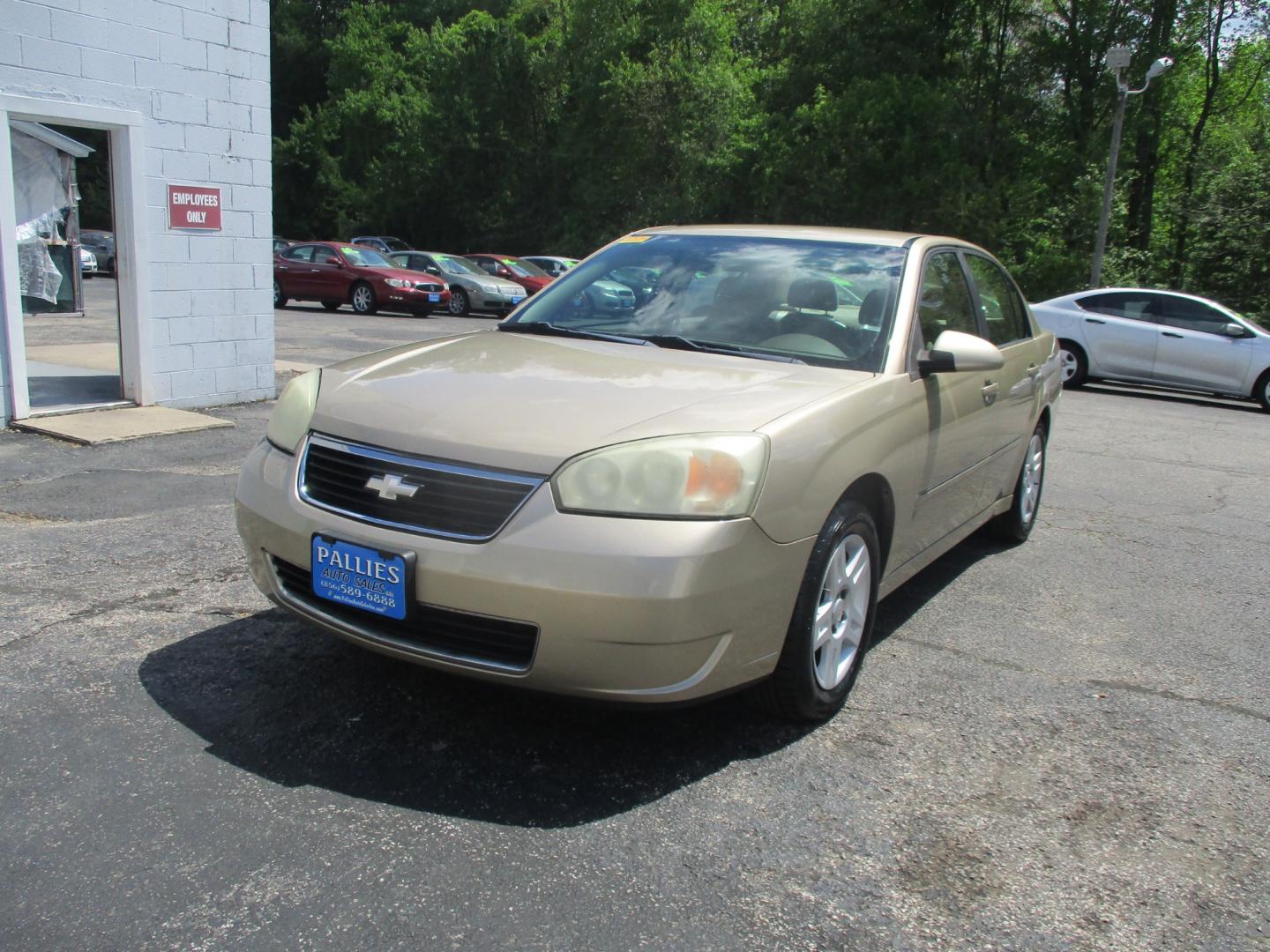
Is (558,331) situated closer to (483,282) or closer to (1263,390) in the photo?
(1263,390)

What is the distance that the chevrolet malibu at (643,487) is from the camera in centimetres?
277

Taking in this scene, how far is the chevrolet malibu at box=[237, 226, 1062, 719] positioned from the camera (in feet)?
9.10

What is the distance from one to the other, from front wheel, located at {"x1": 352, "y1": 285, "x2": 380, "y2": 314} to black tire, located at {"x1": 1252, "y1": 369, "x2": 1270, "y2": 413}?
1575 cm

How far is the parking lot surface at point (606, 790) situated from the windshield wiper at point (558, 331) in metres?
1.36

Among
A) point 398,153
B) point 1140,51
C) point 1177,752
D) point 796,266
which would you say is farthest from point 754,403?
point 398,153

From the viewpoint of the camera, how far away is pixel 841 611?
346 centimetres

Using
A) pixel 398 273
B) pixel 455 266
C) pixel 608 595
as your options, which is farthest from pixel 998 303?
pixel 455 266

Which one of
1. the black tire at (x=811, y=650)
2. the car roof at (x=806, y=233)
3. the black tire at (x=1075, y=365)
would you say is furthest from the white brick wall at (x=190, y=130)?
the black tire at (x=1075, y=365)

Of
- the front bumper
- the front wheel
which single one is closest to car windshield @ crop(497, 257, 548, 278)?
the front wheel

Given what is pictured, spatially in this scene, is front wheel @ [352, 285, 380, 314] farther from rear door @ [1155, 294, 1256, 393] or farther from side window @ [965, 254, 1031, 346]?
side window @ [965, 254, 1031, 346]

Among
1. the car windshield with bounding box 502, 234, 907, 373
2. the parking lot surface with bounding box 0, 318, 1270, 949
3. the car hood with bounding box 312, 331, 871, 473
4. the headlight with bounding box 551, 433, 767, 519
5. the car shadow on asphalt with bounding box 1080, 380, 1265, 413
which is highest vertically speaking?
the car windshield with bounding box 502, 234, 907, 373

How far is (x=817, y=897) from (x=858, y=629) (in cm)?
121

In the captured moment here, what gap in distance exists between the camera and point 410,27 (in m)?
48.0

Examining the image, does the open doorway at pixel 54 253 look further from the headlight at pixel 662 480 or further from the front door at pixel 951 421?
the headlight at pixel 662 480
